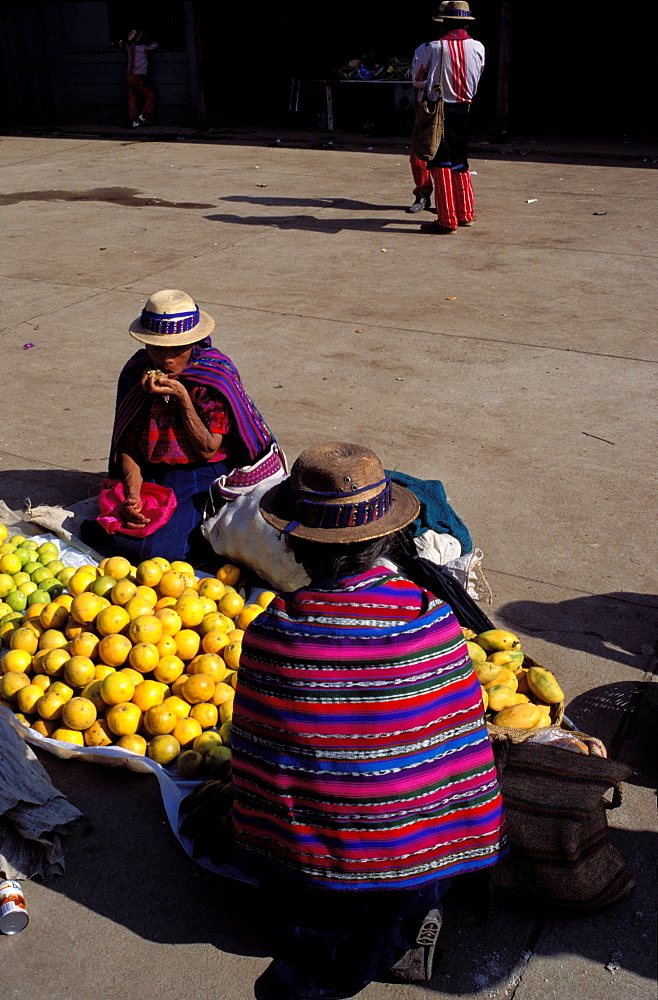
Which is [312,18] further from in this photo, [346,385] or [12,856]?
[12,856]

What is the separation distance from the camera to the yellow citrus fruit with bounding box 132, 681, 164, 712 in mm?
3455

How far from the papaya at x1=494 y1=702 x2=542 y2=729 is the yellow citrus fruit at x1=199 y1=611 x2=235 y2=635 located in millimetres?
1109

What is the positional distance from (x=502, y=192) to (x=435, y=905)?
1106 centimetres

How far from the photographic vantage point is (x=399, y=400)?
20.7ft

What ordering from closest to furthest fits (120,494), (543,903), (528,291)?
(543,903) < (120,494) < (528,291)

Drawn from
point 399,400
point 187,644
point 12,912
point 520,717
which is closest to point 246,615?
point 187,644

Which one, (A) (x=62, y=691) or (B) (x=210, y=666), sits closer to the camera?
(A) (x=62, y=691)

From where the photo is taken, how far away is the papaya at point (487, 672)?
11.2 feet

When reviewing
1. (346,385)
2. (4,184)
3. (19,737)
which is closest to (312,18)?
(4,184)

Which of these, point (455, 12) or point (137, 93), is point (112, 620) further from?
point (137, 93)

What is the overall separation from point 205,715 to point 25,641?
81 centimetres

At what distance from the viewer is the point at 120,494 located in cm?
452

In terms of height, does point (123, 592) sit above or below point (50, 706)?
above

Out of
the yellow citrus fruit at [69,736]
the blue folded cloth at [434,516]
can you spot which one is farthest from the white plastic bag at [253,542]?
the yellow citrus fruit at [69,736]
